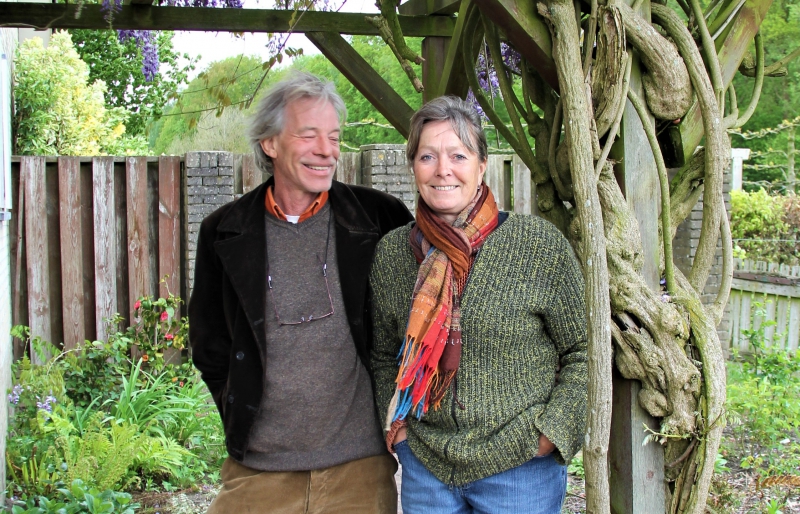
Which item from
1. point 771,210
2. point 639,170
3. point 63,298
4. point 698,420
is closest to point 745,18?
point 639,170

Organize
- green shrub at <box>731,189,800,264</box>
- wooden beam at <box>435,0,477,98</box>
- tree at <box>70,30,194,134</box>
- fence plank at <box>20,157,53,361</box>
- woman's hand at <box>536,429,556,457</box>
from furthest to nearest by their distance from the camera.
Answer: tree at <box>70,30,194,134</box>, green shrub at <box>731,189,800,264</box>, fence plank at <box>20,157,53,361</box>, wooden beam at <box>435,0,477,98</box>, woman's hand at <box>536,429,556,457</box>

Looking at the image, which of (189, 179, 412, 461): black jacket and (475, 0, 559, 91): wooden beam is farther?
(189, 179, 412, 461): black jacket

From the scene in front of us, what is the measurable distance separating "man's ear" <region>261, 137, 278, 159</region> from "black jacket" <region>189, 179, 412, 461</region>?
0.11 metres

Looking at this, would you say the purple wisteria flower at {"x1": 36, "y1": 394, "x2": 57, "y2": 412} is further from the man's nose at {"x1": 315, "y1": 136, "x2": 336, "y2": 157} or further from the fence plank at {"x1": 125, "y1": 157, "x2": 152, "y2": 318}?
the man's nose at {"x1": 315, "y1": 136, "x2": 336, "y2": 157}

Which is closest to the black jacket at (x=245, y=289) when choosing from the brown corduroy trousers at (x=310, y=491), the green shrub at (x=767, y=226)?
the brown corduroy trousers at (x=310, y=491)

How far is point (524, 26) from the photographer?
1925mm

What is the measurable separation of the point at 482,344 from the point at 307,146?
78 cm

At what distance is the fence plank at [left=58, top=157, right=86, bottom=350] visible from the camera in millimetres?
5766

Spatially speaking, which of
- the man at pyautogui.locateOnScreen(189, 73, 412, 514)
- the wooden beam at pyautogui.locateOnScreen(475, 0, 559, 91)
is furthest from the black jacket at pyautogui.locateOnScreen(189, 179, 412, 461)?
the wooden beam at pyautogui.locateOnScreen(475, 0, 559, 91)

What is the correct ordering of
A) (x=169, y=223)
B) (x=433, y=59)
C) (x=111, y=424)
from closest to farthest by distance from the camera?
(x=433, y=59)
(x=111, y=424)
(x=169, y=223)

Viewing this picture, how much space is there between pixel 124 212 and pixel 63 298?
2.60 ft

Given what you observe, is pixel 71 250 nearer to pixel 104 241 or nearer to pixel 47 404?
pixel 104 241

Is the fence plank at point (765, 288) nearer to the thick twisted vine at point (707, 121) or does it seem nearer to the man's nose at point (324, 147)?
the thick twisted vine at point (707, 121)

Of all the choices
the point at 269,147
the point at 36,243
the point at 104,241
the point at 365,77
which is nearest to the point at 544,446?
the point at 269,147
